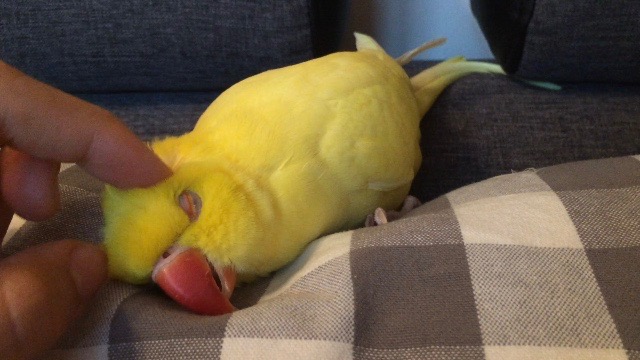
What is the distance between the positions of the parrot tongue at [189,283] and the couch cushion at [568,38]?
1.81 feet

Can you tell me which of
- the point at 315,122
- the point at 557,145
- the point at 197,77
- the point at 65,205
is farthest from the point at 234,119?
the point at 557,145

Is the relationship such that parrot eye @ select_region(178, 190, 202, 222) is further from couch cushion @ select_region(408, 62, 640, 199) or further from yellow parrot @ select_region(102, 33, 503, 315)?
couch cushion @ select_region(408, 62, 640, 199)

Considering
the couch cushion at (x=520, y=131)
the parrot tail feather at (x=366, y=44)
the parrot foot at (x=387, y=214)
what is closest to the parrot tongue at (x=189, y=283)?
the parrot foot at (x=387, y=214)

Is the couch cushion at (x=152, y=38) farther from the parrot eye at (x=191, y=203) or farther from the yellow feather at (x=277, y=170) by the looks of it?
the parrot eye at (x=191, y=203)

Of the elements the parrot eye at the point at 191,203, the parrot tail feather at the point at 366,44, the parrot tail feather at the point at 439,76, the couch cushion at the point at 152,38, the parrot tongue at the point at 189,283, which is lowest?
the parrot tongue at the point at 189,283

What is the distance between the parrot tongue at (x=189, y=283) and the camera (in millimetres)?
471

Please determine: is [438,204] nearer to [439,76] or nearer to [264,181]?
[264,181]

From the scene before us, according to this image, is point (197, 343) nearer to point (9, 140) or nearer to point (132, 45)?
point (9, 140)

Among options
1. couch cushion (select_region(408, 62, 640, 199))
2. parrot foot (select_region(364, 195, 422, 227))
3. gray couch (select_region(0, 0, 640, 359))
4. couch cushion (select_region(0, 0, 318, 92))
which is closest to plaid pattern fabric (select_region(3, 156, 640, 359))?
gray couch (select_region(0, 0, 640, 359))

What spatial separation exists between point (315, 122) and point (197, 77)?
340 mm

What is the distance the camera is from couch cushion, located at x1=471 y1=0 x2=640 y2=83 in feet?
2.40

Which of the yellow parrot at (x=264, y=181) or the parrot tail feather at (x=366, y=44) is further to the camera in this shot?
the parrot tail feather at (x=366, y=44)

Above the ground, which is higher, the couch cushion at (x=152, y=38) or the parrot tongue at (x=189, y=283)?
the couch cushion at (x=152, y=38)

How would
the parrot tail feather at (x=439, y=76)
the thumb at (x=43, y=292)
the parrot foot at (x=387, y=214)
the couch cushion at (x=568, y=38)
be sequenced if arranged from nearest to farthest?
the thumb at (x=43, y=292), the parrot foot at (x=387, y=214), the couch cushion at (x=568, y=38), the parrot tail feather at (x=439, y=76)
